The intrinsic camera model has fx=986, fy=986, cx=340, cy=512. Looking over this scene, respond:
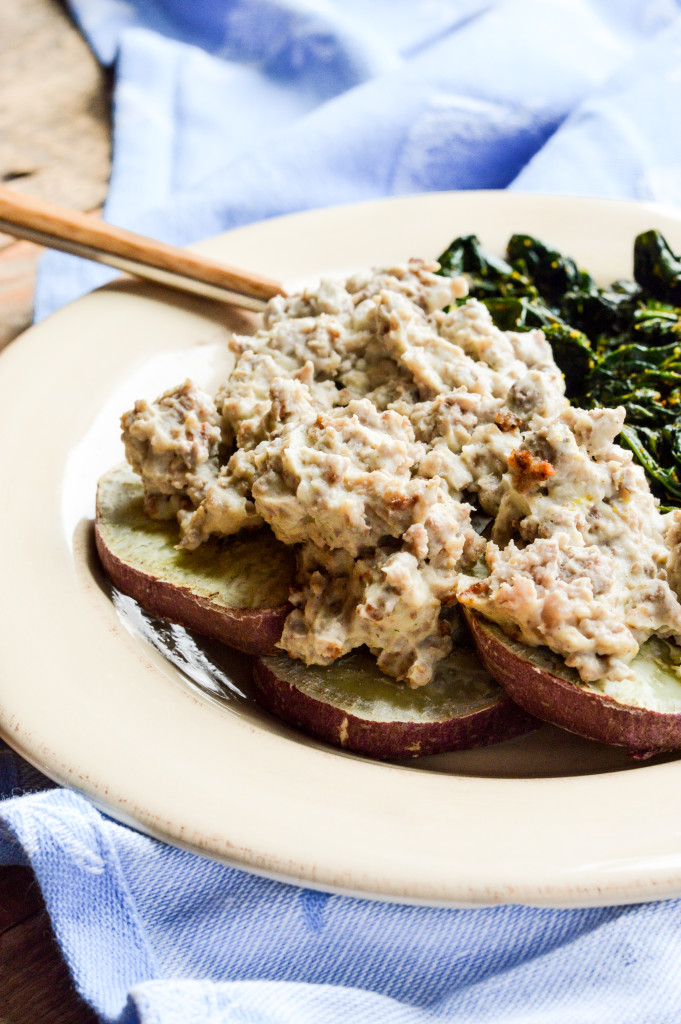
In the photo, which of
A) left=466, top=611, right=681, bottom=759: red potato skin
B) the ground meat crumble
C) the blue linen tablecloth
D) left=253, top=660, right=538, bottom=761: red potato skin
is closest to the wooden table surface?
the blue linen tablecloth

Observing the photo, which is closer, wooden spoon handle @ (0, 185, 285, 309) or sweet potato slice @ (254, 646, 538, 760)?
sweet potato slice @ (254, 646, 538, 760)

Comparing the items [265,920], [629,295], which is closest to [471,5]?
[629,295]

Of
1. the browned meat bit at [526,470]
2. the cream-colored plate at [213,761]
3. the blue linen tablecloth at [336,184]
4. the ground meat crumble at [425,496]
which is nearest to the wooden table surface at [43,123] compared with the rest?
the blue linen tablecloth at [336,184]

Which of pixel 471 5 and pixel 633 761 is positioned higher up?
pixel 471 5

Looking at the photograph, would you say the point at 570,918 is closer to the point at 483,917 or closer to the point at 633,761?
the point at 483,917

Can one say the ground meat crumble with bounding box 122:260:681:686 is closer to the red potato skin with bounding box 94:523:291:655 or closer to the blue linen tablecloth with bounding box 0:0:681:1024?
the red potato skin with bounding box 94:523:291:655

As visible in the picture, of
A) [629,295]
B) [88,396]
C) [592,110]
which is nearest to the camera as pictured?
[88,396]

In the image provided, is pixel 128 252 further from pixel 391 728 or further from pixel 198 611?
pixel 391 728
